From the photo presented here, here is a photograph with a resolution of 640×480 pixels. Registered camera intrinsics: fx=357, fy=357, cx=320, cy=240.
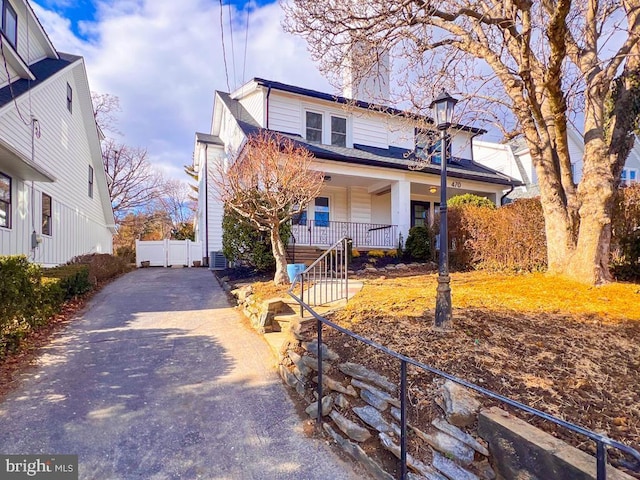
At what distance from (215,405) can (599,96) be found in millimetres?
7029

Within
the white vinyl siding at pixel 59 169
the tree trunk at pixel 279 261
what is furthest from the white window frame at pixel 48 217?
the tree trunk at pixel 279 261

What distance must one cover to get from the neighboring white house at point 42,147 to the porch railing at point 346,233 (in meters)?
6.52

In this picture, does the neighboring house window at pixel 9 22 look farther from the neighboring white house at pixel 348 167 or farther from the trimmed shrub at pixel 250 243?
the trimmed shrub at pixel 250 243

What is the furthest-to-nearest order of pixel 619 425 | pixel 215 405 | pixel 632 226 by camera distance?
pixel 632 226 → pixel 215 405 → pixel 619 425

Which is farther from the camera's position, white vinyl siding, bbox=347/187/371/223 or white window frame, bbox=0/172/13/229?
white vinyl siding, bbox=347/187/371/223

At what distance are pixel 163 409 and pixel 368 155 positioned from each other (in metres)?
10.5

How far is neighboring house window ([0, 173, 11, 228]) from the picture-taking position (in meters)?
7.46

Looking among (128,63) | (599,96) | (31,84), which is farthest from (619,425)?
(31,84)

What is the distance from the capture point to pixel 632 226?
6188mm

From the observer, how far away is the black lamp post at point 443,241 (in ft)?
11.9

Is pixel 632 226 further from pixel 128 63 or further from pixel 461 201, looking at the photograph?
pixel 128 63

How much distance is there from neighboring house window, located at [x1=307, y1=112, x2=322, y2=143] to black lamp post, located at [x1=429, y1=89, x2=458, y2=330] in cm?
914

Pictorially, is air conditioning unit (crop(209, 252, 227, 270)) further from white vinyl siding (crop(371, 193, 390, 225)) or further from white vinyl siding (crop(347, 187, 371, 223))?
white vinyl siding (crop(371, 193, 390, 225))

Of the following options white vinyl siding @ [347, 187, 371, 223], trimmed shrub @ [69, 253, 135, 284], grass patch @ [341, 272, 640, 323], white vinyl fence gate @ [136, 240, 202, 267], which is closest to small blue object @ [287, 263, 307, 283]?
grass patch @ [341, 272, 640, 323]
